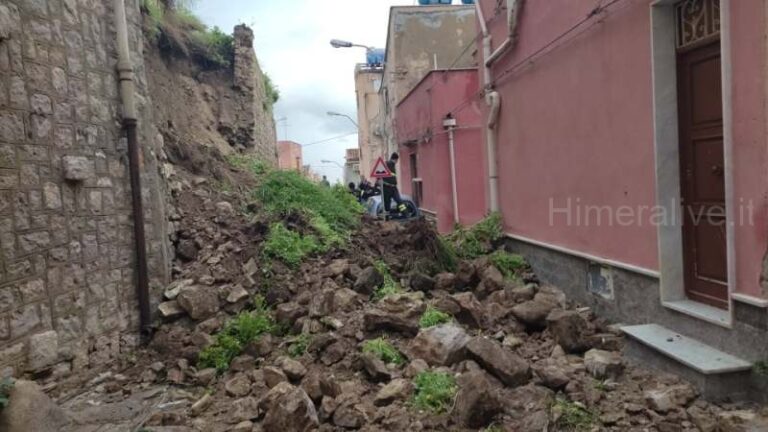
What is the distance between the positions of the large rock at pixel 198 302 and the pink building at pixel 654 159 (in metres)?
4.12

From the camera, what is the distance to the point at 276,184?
8391mm

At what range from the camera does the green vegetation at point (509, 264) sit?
684cm

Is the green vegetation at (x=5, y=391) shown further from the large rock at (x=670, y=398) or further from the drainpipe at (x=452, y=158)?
the drainpipe at (x=452, y=158)

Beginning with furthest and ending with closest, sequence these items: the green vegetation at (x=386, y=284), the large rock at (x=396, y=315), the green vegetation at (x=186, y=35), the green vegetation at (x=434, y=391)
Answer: the green vegetation at (x=186, y=35), the green vegetation at (x=386, y=284), the large rock at (x=396, y=315), the green vegetation at (x=434, y=391)

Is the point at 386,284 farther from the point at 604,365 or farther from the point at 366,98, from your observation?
the point at 366,98

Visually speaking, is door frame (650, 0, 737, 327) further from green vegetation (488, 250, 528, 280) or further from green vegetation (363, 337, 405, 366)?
green vegetation (488, 250, 528, 280)

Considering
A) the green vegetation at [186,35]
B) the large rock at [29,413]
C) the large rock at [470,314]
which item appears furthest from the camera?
the green vegetation at [186,35]

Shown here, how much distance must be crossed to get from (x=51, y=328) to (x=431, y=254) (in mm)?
4711

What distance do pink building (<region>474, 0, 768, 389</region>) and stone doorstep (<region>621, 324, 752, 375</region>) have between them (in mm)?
38

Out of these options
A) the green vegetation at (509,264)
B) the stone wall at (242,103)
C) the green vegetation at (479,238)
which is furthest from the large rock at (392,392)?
the stone wall at (242,103)

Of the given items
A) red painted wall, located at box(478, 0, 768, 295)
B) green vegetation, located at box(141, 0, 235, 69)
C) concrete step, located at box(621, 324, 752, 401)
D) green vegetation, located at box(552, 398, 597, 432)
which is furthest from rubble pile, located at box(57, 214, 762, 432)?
green vegetation, located at box(141, 0, 235, 69)

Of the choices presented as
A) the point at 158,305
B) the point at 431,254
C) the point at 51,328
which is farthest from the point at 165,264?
the point at 431,254

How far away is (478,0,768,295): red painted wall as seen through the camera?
10.5 feet

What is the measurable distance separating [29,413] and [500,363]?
3269 mm
